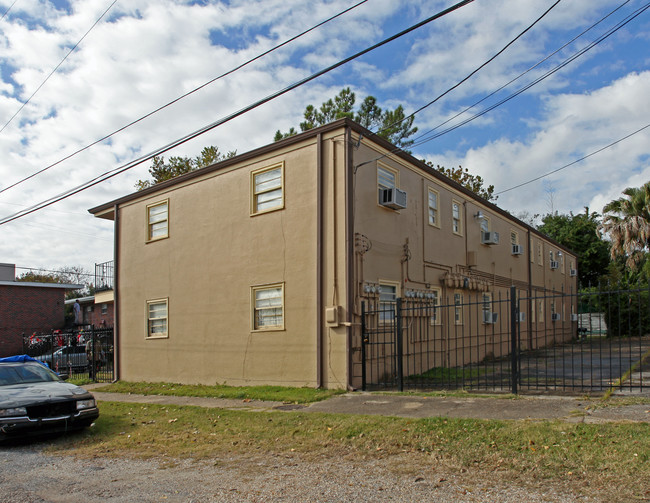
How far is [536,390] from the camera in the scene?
9781mm

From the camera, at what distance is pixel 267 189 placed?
13.5 m

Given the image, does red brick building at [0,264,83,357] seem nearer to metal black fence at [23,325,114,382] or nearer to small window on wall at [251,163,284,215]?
metal black fence at [23,325,114,382]

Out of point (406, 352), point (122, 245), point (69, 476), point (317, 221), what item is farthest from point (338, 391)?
point (122, 245)

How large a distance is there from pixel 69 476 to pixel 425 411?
4.90m

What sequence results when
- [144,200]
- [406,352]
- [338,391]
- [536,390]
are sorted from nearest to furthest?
1. [536,390]
2. [338,391]
3. [406,352]
4. [144,200]

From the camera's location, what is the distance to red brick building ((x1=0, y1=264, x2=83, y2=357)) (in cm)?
2989

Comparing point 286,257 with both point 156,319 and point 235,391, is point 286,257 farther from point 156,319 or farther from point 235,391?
point 156,319

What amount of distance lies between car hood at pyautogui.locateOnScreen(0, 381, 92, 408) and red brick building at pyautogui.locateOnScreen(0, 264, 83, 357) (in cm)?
2373

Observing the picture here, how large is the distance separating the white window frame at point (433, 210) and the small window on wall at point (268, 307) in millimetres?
4895

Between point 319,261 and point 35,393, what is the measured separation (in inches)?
229

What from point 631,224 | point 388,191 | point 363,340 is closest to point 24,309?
point 388,191

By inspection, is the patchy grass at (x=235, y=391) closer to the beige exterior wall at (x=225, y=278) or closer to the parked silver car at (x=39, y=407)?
the beige exterior wall at (x=225, y=278)

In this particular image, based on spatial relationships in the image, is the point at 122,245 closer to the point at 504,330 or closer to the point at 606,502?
the point at 504,330

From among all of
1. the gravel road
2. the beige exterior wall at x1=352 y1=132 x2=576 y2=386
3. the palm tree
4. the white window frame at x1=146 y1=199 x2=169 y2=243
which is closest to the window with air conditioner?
the beige exterior wall at x1=352 y1=132 x2=576 y2=386
